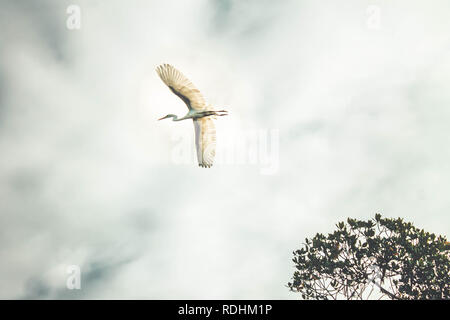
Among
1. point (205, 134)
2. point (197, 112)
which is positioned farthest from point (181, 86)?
point (205, 134)

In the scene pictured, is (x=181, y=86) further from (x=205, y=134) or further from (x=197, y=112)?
(x=205, y=134)

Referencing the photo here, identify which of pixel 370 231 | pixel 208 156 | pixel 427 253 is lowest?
pixel 427 253

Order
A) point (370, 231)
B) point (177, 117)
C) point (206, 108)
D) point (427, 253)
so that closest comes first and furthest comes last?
point (206, 108) → point (177, 117) → point (427, 253) → point (370, 231)

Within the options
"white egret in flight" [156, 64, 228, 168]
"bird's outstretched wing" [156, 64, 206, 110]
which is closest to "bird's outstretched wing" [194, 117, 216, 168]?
"white egret in flight" [156, 64, 228, 168]

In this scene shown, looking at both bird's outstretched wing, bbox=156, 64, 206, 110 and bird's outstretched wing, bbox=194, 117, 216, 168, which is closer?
bird's outstretched wing, bbox=156, 64, 206, 110

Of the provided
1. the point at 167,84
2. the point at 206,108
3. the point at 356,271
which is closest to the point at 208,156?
the point at 206,108

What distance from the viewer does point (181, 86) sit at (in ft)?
36.1

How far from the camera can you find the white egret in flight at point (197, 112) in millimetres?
10734

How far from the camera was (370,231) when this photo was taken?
1859cm

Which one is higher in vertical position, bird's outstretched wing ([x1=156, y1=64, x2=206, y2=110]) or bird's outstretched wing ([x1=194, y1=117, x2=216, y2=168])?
bird's outstretched wing ([x1=156, y1=64, x2=206, y2=110])

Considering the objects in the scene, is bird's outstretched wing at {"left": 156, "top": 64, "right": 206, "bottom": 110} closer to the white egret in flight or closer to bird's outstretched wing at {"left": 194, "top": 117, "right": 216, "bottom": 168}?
the white egret in flight

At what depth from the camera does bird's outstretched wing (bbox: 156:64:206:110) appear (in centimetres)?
1064
